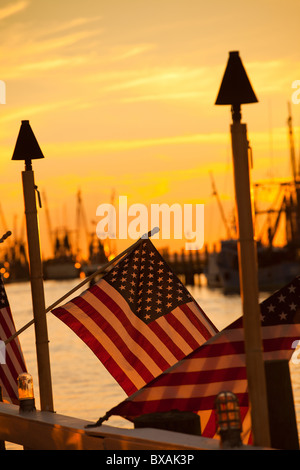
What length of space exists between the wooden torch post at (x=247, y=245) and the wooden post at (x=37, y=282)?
4.30m

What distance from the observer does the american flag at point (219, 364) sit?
10.3m

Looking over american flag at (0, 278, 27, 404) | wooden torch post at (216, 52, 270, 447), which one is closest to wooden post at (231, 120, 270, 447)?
wooden torch post at (216, 52, 270, 447)

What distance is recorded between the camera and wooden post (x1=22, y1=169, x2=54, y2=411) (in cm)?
1302

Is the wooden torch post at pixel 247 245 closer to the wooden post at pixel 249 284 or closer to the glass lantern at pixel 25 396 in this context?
the wooden post at pixel 249 284

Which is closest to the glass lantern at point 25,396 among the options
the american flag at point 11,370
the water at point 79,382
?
the american flag at point 11,370

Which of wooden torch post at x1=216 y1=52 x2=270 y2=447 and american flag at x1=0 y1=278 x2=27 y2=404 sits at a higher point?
wooden torch post at x1=216 y1=52 x2=270 y2=447

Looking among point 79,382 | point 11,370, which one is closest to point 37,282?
point 11,370

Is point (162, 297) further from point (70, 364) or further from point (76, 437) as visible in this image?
point (70, 364)

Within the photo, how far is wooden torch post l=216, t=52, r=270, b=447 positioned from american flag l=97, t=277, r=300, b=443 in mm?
931

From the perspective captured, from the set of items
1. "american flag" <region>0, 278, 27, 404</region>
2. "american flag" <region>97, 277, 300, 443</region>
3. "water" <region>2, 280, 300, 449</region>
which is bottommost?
"water" <region>2, 280, 300, 449</region>

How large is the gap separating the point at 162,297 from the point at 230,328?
3.68m

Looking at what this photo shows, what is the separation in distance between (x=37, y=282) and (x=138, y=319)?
1624mm

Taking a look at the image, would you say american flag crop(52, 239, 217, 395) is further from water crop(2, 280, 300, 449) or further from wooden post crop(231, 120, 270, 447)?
water crop(2, 280, 300, 449)

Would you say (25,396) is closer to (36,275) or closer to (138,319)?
(36,275)
